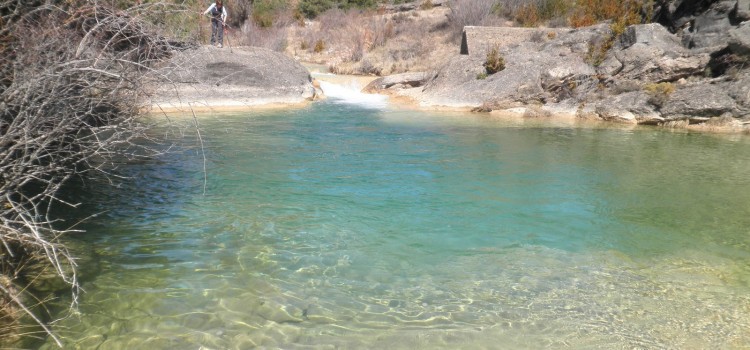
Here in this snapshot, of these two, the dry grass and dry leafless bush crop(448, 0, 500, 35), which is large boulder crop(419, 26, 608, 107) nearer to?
the dry grass

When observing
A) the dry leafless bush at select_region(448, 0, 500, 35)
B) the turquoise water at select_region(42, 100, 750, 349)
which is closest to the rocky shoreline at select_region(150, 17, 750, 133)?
the turquoise water at select_region(42, 100, 750, 349)

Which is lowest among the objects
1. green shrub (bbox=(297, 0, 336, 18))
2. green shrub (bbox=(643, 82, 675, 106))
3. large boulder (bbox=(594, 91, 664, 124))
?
large boulder (bbox=(594, 91, 664, 124))

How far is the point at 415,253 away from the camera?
550cm

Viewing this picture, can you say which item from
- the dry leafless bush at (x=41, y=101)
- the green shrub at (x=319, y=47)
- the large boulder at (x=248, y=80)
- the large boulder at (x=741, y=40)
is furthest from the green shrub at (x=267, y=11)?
the dry leafless bush at (x=41, y=101)

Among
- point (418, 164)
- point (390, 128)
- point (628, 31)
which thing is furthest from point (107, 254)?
point (628, 31)

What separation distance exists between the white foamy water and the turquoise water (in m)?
8.02

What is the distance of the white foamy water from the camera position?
17.8m

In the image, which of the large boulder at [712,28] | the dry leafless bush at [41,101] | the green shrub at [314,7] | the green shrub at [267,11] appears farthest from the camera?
the green shrub at [314,7]

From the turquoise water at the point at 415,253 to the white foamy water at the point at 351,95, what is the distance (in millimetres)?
8020

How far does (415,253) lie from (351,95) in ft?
49.2

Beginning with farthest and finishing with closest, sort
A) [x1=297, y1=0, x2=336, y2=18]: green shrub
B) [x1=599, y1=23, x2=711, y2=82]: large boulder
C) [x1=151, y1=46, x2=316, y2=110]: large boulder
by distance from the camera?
[x1=297, y1=0, x2=336, y2=18]: green shrub < [x1=151, y1=46, x2=316, y2=110]: large boulder < [x1=599, y1=23, x2=711, y2=82]: large boulder

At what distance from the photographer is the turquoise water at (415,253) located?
13.5 feet

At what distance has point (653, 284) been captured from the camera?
4.89 meters

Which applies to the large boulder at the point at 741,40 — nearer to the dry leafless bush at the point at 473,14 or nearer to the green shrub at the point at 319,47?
the dry leafless bush at the point at 473,14
